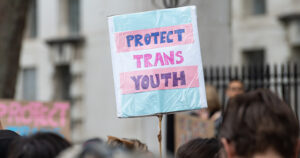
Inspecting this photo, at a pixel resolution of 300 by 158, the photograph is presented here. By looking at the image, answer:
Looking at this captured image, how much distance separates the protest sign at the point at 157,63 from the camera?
4.37 metres

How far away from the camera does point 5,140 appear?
11.1 ft

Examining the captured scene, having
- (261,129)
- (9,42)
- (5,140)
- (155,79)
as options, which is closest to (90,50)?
(9,42)

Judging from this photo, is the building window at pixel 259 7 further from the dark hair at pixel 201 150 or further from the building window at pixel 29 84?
the dark hair at pixel 201 150

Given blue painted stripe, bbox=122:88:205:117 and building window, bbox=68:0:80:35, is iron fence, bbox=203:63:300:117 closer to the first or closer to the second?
blue painted stripe, bbox=122:88:205:117

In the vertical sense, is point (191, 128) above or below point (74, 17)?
below

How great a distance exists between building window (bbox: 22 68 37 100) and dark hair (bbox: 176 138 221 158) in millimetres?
19303

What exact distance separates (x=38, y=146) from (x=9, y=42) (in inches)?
292

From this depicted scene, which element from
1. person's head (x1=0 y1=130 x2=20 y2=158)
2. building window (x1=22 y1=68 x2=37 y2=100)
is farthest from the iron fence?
building window (x1=22 y1=68 x2=37 y2=100)

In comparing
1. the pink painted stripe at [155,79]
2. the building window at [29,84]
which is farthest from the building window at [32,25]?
the pink painted stripe at [155,79]

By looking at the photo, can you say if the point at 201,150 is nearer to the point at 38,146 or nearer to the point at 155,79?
the point at 155,79

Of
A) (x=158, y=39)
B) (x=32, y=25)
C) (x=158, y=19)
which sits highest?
(x=32, y=25)

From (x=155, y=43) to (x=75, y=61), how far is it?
16443 mm

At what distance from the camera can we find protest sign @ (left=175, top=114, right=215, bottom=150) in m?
7.26

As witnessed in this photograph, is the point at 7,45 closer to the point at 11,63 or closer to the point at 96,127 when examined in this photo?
the point at 11,63
